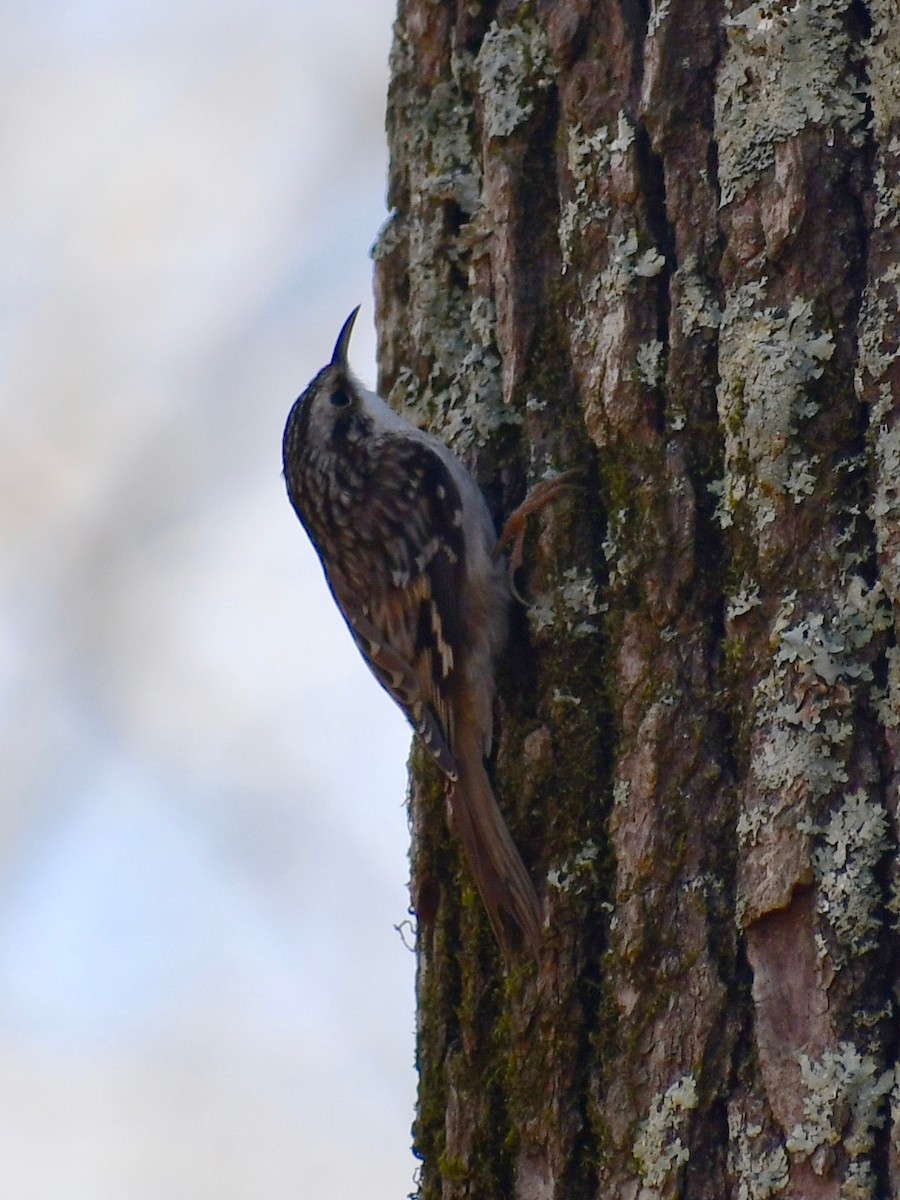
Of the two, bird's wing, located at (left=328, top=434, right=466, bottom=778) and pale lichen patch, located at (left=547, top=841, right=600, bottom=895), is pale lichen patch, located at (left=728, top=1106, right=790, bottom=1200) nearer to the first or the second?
pale lichen patch, located at (left=547, top=841, right=600, bottom=895)

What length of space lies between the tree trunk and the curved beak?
70 cm

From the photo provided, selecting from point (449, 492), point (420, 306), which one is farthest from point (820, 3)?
point (449, 492)

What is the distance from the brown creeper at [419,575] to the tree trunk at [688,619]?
48 mm

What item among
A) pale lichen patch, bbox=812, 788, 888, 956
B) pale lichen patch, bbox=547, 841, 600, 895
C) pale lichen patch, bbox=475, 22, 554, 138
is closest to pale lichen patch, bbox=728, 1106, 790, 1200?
pale lichen patch, bbox=812, 788, 888, 956

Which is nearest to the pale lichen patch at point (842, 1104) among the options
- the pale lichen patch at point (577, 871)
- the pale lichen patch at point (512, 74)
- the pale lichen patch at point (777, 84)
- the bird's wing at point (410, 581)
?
the pale lichen patch at point (577, 871)

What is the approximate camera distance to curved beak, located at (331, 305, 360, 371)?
2.84 m

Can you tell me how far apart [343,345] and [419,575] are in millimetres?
497

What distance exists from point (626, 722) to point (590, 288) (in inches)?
21.7

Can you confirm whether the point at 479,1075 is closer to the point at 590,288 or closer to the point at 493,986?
the point at 493,986

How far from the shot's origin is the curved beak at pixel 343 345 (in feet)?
9.33

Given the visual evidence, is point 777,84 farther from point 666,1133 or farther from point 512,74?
point 666,1133

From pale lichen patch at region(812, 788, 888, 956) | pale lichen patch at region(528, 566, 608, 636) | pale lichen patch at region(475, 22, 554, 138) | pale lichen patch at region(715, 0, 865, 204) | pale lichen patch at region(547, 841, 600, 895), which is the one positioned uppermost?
pale lichen patch at region(475, 22, 554, 138)

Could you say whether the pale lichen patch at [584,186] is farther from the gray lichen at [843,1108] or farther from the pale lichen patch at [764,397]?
the gray lichen at [843,1108]

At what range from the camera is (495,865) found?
189 centimetres
